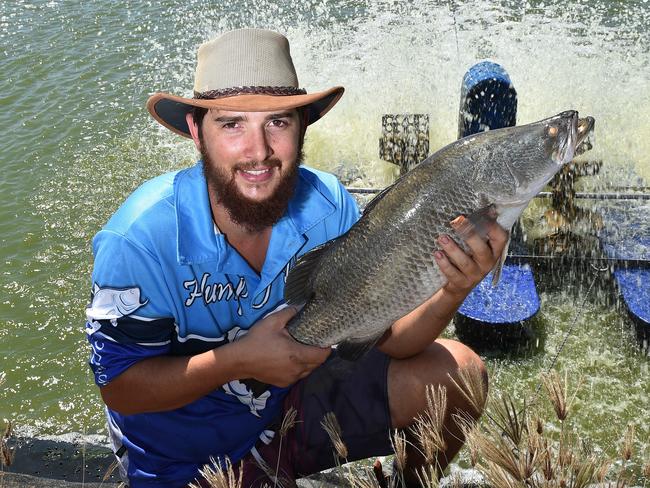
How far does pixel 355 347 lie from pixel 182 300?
31.1 inches

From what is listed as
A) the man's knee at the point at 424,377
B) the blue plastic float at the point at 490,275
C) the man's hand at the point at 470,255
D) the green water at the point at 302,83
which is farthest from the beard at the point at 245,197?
the green water at the point at 302,83

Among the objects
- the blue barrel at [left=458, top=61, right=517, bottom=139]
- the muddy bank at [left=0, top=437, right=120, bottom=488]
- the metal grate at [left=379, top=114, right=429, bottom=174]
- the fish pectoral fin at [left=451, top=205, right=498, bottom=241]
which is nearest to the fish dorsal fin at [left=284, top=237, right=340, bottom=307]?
the fish pectoral fin at [left=451, top=205, right=498, bottom=241]

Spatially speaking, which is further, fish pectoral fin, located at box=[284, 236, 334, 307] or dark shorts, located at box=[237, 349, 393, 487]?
dark shorts, located at box=[237, 349, 393, 487]

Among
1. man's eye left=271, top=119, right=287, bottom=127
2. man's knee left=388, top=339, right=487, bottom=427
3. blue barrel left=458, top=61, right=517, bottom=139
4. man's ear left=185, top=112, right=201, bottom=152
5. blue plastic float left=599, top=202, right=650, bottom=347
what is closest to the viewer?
man's eye left=271, top=119, right=287, bottom=127

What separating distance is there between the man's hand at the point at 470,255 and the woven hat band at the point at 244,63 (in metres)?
0.97

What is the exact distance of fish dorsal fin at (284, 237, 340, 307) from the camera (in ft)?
9.41

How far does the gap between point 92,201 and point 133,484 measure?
17.4ft

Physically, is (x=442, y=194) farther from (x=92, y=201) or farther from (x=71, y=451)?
(x=92, y=201)

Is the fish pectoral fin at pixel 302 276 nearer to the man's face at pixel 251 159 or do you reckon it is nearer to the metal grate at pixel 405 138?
the man's face at pixel 251 159

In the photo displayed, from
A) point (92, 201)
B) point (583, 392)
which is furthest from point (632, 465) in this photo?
point (92, 201)

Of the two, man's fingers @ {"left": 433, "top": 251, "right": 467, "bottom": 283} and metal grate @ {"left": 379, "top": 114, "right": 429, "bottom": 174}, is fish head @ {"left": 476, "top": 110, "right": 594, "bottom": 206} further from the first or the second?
metal grate @ {"left": 379, "top": 114, "right": 429, "bottom": 174}

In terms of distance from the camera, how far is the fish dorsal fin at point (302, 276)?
2869mm

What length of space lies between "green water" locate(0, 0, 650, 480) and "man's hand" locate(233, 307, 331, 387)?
2914 millimetres

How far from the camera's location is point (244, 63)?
275cm
